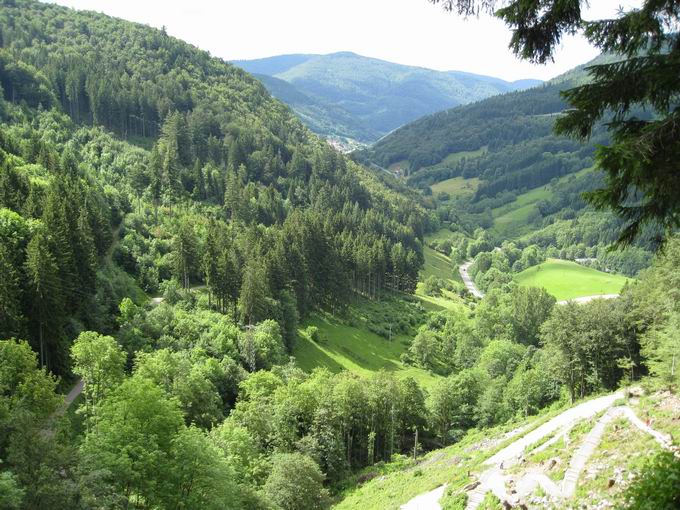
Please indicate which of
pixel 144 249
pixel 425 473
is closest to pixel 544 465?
pixel 425 473

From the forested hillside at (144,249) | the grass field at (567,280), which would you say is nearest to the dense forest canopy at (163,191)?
the forested hillside at (144,249)

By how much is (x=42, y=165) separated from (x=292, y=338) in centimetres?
5038

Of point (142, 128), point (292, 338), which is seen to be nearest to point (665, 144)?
point (292, 338)

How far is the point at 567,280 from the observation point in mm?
162125

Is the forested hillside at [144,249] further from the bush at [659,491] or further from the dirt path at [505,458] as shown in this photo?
the bush at [659,491]

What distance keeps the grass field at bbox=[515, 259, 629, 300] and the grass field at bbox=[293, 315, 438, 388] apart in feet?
249

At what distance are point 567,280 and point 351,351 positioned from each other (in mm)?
109404

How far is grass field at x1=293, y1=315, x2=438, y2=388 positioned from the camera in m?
75.5

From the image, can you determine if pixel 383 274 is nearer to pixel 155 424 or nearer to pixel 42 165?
pixel 42 165

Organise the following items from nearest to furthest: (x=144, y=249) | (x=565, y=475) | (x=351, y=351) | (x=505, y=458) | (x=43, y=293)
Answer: (x=565, y=475), (x=505, y=458), (x=43, y=293), (x=144, y=249), (x=351, y=351)

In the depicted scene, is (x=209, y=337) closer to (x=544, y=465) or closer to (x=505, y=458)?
(x=505, y=458)

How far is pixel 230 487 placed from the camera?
92.8 ft

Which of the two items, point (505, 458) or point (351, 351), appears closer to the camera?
point (505, 458)

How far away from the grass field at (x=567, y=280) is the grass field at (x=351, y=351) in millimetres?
75993
